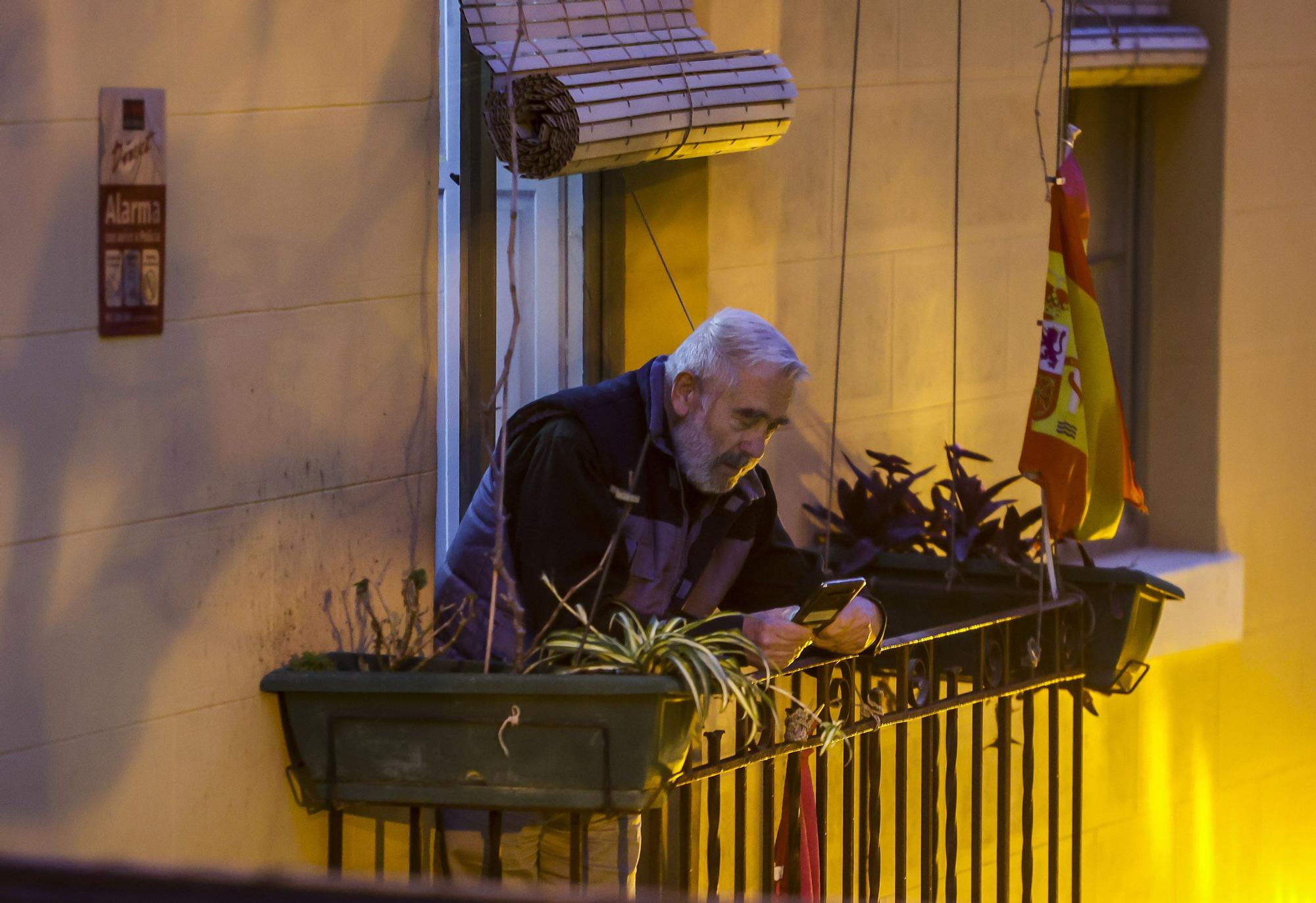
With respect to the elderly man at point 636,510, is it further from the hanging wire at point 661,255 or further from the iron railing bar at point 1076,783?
the iron railing bar at point 1076,783

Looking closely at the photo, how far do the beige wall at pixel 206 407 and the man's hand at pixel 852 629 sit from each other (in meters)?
0.77

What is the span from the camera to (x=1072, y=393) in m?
3.89

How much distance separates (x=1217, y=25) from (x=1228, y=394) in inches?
47.2

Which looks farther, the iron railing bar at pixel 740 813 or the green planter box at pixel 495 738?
the iron railing bar at pixel 740 813

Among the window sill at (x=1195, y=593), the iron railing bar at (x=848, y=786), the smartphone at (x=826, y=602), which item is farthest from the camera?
the window sill at (x=1195, y=593)

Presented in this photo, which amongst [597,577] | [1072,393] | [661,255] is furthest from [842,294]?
[597,577]

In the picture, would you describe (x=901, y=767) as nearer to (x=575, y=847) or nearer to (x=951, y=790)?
Result: (x=951, y=790)

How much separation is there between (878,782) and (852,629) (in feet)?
2.76

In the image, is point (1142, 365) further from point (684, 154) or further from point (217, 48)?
point (217, 48)

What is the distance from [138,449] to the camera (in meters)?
2.69

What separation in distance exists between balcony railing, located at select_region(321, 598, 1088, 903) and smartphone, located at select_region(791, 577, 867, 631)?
20 cm

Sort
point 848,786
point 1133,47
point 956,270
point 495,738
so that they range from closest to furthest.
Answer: point 495,738 < point 848,786 < point 956,270 < point 1133,47

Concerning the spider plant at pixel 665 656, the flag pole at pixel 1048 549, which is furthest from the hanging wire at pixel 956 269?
the spider plant at pixel 665 656

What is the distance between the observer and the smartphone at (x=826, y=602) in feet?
10.1
